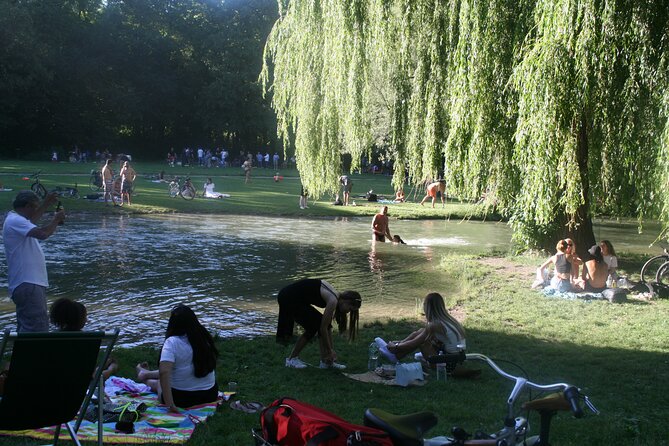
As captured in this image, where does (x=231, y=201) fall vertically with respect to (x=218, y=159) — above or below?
below

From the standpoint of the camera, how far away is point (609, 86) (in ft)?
31.2

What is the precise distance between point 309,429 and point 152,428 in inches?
89.6

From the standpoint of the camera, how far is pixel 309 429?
4070 millimetres

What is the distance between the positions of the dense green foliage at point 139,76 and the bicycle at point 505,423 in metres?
59.4

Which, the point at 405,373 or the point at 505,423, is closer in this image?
the point at 505,423

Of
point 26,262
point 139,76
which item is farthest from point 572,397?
point 139,76

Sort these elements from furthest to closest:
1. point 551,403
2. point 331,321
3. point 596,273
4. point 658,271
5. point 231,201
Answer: point 231,201 → point 658,271 → point 596,273 → point 331,321 → point 551,403

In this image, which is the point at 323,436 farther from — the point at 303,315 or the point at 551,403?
the point at 303,315

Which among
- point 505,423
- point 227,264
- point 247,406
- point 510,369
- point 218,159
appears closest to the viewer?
point 505,423

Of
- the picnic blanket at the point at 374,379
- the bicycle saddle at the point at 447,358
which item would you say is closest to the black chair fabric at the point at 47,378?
the bicycle saddle at the point at 447,358

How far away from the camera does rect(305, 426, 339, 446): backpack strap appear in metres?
3.91

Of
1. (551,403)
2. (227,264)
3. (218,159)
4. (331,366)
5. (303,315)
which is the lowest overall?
(227,264)

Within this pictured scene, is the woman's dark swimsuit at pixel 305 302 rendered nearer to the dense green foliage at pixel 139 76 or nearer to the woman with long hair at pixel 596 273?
the woman with long hair at pixel 596 273

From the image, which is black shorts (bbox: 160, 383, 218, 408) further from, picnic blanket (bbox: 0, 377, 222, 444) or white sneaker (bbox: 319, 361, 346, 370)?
white sneaker (bbox: 319, 361, 346, 370)
